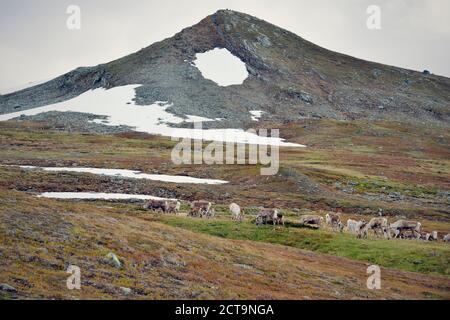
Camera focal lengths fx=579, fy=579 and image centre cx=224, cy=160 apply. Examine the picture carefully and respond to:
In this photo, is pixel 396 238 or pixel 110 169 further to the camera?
pixel 110 169

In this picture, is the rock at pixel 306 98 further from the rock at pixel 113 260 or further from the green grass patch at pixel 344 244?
the rock at pixel 113 260

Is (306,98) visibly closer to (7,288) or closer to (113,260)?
(113,260)

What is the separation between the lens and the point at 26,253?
29.3 metres

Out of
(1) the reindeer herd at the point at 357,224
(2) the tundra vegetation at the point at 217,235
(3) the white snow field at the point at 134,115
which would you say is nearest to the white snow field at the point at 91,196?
(2) the tundra vegetation at the point at 217,235

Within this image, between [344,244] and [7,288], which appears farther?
[344,244]

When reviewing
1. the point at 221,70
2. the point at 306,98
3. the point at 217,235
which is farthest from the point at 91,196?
the point at 221,70

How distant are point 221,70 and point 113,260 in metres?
166

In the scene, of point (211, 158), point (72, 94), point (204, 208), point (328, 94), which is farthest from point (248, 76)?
point (204, 208)

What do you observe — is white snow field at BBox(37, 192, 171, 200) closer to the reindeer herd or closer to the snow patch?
the reindeer herd

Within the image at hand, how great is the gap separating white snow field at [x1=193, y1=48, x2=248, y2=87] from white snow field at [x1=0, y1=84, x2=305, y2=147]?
25085mm

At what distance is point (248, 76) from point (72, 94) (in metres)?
57.4

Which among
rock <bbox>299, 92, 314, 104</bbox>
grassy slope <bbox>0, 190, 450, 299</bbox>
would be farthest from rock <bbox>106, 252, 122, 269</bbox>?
rock <bbox>299, 92, 314, 104</bbox>

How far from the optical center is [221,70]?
193m
